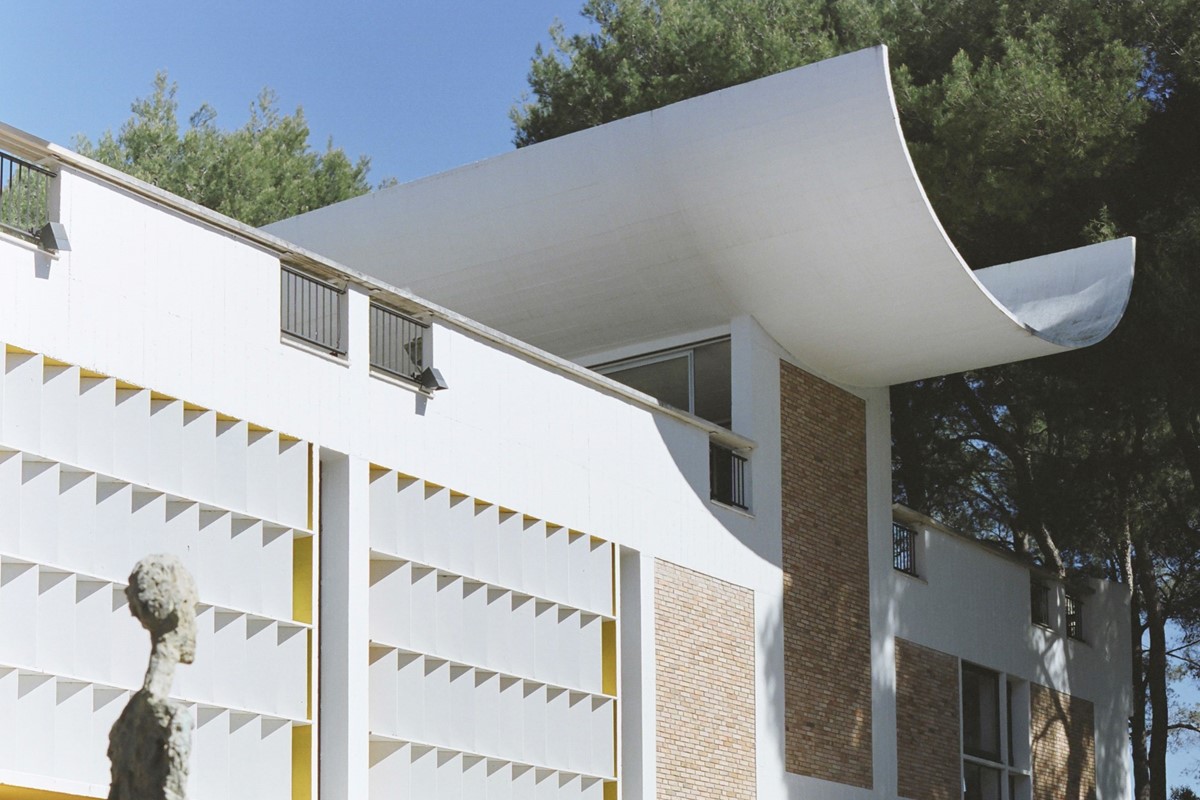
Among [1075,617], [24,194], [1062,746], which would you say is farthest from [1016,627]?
[24,194]

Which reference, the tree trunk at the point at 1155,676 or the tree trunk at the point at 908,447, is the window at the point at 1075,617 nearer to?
the tree trunk at the point at 1155,676

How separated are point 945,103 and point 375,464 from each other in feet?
37.9

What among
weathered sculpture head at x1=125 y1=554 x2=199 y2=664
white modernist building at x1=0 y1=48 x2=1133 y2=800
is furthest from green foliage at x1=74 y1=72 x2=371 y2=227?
weathered sculpture head at x1=125 y1=554 x2=199 y2=664

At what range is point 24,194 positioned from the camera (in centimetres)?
1301

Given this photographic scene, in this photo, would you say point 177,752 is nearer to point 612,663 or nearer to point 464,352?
point 464,352

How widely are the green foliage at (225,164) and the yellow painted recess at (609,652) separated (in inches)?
586

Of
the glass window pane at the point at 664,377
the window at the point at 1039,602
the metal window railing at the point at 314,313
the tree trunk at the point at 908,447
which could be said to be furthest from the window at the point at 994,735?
the metal window railing at the point at 314,313

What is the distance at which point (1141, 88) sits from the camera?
79.7 ft

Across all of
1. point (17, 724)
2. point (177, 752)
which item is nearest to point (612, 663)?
point (17, 724)

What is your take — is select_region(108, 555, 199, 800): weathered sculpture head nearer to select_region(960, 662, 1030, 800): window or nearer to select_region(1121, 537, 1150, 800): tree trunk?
select_region(960, 662, 1030, 800): window

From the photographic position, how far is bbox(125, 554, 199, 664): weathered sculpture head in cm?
628

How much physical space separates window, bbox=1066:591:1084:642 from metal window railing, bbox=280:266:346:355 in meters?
13.9

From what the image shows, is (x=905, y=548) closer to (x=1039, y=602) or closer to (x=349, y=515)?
(x=1039, y=602)

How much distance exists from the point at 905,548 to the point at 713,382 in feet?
11.6
